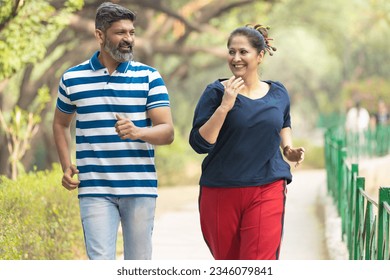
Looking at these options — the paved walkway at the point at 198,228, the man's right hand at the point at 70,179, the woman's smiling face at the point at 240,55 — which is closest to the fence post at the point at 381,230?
the woman's smiling face at the point at 240,55

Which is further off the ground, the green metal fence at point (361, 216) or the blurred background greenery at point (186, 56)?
the blurred background greenery at point (186, 56)

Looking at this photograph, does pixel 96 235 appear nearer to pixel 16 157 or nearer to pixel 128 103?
pixel 128 103

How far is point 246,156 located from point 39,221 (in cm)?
340

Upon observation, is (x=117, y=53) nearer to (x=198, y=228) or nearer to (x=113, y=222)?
(x=113, y=222)

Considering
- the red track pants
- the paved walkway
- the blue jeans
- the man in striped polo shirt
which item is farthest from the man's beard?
→ the paved walkway

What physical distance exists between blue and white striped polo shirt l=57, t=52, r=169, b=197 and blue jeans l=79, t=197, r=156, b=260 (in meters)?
0.05

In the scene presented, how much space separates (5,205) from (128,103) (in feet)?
8.83

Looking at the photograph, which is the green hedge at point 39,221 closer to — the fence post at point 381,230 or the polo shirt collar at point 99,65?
the polo shirt collar at point 99,65

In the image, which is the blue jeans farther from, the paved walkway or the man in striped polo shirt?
the paved walkway

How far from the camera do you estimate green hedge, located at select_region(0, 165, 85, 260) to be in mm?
7121

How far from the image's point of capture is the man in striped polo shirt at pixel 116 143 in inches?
190

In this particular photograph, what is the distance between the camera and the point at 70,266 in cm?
523

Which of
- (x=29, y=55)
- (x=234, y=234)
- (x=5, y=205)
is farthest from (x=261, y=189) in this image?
(x=29, y=55)

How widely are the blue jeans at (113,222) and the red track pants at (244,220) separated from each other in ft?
1.32
